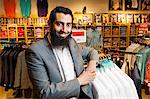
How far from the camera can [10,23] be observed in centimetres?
766

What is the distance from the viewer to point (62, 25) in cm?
156

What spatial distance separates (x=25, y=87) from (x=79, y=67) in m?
3.30

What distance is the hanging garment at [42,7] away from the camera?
796cm

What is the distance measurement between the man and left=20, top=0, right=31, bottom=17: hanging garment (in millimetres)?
6460

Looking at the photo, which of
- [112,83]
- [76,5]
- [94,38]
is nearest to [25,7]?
[76,5]

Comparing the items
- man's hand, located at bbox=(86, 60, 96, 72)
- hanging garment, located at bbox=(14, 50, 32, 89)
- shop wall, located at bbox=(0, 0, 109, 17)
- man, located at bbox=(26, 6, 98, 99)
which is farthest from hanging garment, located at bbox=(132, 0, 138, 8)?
man, located at bbox=(26, 6, 98, 99)

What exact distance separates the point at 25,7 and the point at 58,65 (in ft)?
21.8

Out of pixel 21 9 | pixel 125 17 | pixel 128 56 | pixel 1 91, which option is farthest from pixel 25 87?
pixel 125 17

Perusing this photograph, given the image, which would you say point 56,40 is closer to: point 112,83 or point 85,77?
point 85,77

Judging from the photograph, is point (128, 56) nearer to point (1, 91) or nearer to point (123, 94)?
point (123, 94)

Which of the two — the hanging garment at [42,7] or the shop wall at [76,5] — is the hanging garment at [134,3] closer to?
the shop wall at [76,5]

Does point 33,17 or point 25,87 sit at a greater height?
point 33,17

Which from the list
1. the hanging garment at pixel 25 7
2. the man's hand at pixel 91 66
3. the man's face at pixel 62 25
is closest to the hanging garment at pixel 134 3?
the hanging garment at pixel 25 7

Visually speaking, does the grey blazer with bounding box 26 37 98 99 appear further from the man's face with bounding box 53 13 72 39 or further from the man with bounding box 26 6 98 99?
the man's face with bounding box 53 13 72 39
